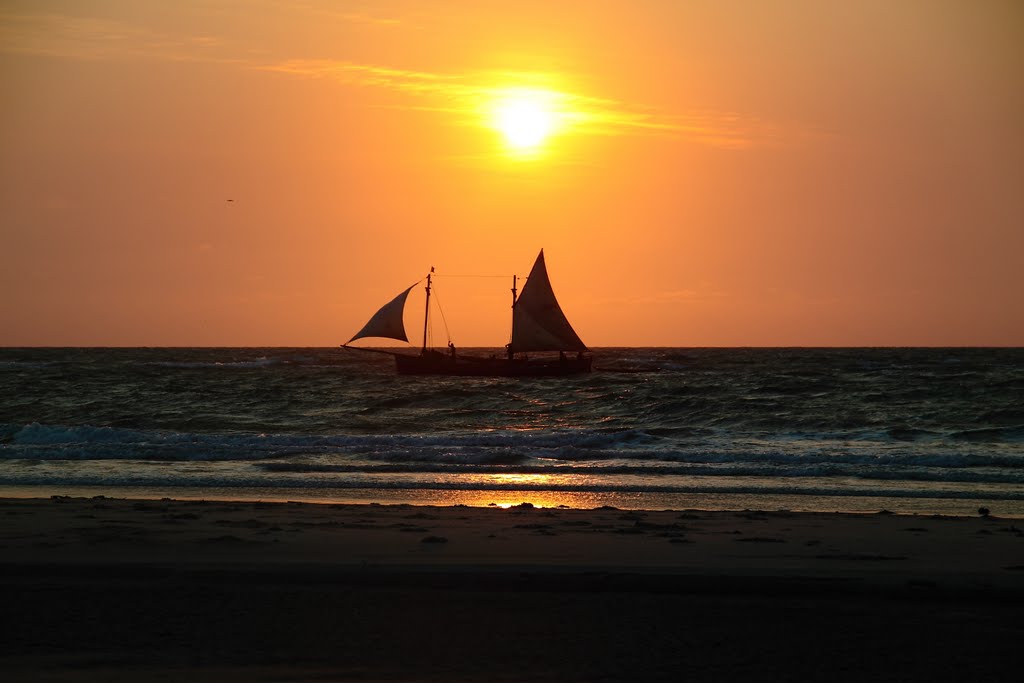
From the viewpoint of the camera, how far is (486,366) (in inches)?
2968

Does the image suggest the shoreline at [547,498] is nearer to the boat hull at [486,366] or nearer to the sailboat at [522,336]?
the sailboat at [522,336]

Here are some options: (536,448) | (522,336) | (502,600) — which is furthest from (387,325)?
(502,600)

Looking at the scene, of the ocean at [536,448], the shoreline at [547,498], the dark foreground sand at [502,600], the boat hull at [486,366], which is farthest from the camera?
the boat hull at [486,366]

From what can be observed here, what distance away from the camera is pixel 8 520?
12.1m

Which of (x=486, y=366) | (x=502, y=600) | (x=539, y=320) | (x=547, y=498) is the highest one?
(x=539, y=320)

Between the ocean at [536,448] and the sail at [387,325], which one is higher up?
the sail at [387,325]

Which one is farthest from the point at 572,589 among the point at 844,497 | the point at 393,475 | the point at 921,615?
the point at 393,475

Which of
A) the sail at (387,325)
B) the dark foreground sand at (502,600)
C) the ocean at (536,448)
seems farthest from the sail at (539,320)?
the dark foreground sand at (502,600)

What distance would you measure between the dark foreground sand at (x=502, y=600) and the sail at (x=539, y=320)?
57.6 m

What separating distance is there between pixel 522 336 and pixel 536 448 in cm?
4840

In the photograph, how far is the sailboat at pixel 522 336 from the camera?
6794cm

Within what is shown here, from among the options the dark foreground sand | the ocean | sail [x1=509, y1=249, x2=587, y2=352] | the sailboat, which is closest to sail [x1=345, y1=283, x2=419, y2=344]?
the sailboat

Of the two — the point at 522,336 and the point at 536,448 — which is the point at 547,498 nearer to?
the point at 536,448

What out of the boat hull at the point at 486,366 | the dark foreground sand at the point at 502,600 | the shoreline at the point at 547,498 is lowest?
the shoreline at the point at 547,498
